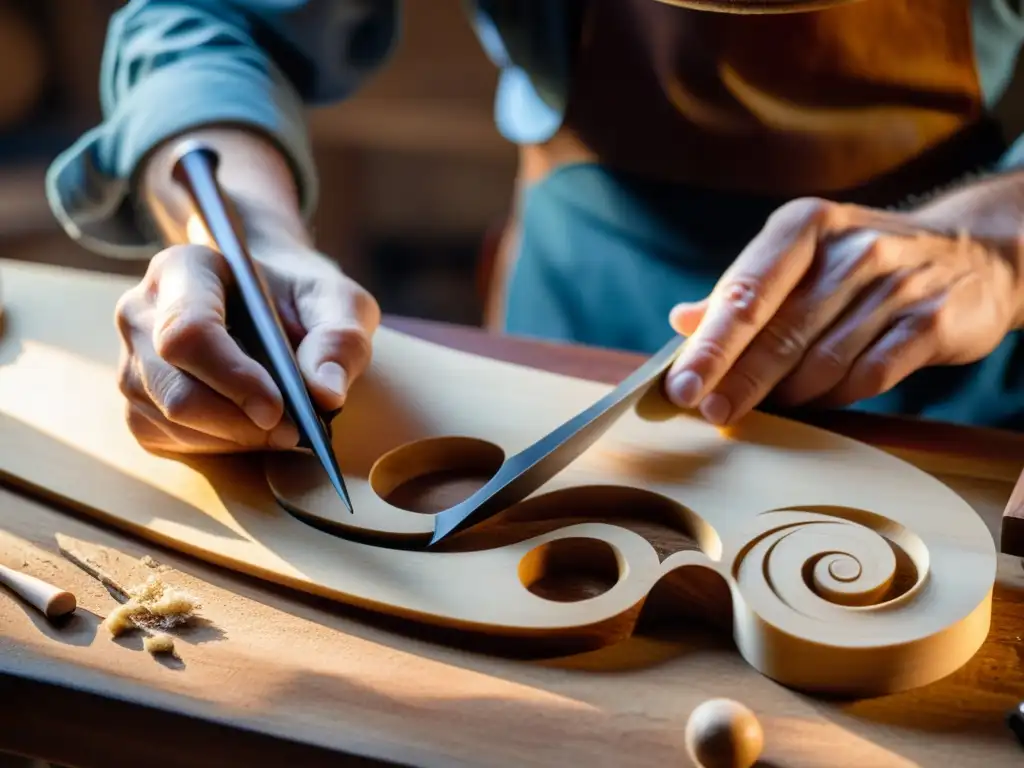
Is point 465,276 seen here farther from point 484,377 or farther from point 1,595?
point 1,595

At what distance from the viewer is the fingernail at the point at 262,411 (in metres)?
0.72

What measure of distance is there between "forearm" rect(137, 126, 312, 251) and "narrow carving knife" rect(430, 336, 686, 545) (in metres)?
0.37

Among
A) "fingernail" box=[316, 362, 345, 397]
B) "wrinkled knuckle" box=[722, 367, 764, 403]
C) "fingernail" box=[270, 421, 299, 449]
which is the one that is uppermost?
"fingernail" box=[316, 362, 345, 397]

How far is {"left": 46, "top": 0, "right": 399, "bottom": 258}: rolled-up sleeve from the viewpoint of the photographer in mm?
1070

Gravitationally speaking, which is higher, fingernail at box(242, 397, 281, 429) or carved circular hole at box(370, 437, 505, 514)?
fingernail at box(242, 397, 281, 429)

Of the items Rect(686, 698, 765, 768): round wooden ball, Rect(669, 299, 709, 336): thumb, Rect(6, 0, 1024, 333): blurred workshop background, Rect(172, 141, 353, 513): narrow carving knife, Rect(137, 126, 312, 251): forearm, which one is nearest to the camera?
Rect(686, 698, 765, 768): round wooden ball

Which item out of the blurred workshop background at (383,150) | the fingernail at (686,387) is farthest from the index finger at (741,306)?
the blurred workshop background at (383,150)

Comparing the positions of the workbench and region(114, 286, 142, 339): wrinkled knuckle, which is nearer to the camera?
the workbench

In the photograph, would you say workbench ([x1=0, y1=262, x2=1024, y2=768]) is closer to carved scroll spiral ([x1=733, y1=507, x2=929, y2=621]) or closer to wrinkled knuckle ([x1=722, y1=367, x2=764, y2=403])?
carved scroll spiral ([x1=733, y1=507, x2=929, y2=621])

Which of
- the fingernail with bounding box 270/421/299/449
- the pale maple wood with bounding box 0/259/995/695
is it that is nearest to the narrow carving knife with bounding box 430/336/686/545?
the pale maple wood with bounding box 0/259/995/695

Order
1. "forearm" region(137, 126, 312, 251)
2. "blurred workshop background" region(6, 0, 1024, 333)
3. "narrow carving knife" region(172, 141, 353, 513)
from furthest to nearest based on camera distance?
"blurred workshop background" region(6, 0, 1024, 333)
"forearm" region(137, 126, 312, 251)
"narrow carving knife" region(172, 141, 353, 513)

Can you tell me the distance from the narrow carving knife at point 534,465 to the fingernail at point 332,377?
126mm

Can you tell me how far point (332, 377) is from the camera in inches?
30.4

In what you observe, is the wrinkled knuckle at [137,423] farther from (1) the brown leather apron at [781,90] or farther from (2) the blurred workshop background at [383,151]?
(2) the blurred workshop background at [383,151]
